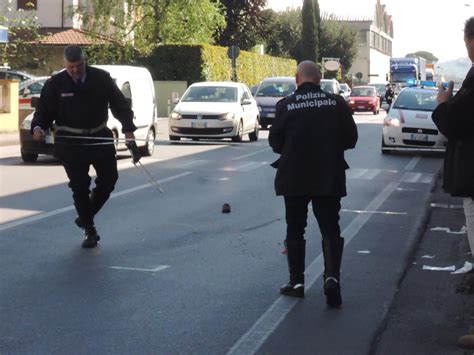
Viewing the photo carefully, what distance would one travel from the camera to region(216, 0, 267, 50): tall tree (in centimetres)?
6044

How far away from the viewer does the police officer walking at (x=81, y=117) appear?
956 centimetres

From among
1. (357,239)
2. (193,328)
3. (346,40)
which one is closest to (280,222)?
(357,239)

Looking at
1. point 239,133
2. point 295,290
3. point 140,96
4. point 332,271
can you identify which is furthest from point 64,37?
point 332,271

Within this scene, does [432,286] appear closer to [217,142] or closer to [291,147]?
[291,147]

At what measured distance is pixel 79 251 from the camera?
958 centimetres

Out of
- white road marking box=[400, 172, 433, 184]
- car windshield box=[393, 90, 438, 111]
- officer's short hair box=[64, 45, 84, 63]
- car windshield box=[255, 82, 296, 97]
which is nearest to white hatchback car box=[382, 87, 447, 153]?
car windshield box=[393, 90, 438, 111]

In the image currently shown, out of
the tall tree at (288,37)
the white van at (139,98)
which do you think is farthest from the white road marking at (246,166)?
the tall tree at (288,37)

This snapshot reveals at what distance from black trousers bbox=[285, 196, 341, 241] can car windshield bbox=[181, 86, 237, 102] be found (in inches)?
800

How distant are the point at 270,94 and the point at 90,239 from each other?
26.9 m

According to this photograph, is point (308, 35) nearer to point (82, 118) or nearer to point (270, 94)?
point (270, 94)

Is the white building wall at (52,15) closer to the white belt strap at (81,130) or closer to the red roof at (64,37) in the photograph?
the red roof at (64,37)

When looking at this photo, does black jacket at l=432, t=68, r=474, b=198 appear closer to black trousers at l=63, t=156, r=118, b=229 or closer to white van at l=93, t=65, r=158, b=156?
black trousers at l=63, t=156, r=118, b=229

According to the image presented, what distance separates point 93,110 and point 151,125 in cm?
1334

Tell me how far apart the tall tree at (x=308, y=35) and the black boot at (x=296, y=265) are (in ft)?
243
